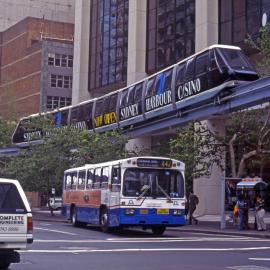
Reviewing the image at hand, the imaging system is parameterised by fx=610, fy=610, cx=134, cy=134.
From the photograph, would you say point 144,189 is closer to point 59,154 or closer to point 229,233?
point 229,233

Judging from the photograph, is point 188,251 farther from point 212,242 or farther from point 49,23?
point 49,23

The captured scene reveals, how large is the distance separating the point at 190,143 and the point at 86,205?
650cm

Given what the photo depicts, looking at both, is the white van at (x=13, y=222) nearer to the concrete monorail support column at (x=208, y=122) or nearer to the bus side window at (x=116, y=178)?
the bus side window at (x=116, y=178)

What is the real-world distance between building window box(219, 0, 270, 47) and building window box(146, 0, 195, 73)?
285 cm

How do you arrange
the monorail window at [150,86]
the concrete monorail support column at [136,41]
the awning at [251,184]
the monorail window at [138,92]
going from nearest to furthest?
the awning at [251,184] < the monorail window at [150,86] < the monorail window at [138,92] < the concrete monorail support column at [136,41]

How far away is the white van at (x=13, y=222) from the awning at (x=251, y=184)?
1638cm

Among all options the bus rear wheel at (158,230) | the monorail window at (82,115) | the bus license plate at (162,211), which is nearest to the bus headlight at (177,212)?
the bus license plate at (162,211)

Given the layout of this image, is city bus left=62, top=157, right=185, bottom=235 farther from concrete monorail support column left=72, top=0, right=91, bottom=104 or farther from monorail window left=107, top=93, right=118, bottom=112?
concrete monorail support column left=72, top=0, right=91, bottom=104

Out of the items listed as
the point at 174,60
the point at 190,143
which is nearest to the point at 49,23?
the point at 174,60

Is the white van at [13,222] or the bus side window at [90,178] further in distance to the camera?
the bus side window at [90,178]

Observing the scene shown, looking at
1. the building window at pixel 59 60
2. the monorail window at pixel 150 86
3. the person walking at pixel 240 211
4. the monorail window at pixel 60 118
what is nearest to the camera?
the person walking at pixel 240 211

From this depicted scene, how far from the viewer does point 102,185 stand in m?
25.7

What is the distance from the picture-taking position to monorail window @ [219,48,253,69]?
28781mm

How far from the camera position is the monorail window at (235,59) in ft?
94.4
